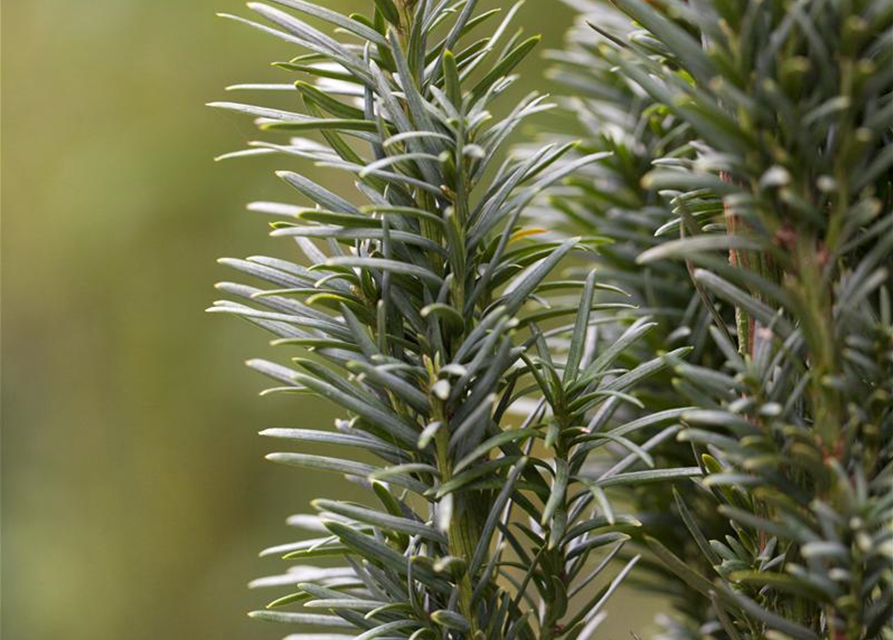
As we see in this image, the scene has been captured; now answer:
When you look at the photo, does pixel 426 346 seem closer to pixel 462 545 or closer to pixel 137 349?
pixel 462 545

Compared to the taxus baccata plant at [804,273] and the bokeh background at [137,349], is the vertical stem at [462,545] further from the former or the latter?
the bokeh background at [137,349]

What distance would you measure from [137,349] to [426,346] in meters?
1.01

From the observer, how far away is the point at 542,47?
1.20 m

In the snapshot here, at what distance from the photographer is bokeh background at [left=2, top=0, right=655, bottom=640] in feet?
3.84

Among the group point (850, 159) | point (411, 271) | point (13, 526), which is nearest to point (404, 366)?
point (411, 271)

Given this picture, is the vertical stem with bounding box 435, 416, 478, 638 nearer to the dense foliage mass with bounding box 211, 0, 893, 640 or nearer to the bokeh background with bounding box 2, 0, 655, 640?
the dense foliage mass with bounding box 211, 0, 893, 640

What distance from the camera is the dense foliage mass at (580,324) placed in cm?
23

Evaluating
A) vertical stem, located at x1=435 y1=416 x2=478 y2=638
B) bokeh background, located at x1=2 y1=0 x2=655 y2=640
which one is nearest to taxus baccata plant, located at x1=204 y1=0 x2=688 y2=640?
vertical stem, located at x1=435 y1=416 x2=478 y2=638

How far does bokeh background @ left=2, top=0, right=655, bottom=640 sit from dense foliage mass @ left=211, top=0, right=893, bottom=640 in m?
0.87

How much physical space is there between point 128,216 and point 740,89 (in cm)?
109

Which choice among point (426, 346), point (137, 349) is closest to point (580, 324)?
point (426, 346)

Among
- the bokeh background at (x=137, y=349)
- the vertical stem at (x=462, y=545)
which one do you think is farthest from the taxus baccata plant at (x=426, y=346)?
the bokeh background at (x=137, y=349)

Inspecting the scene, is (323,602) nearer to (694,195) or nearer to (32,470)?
(694,195)

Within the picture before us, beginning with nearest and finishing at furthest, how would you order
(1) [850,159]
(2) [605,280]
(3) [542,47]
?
(1) [850,159] → (2) [605,280] → (3) [542,47]
